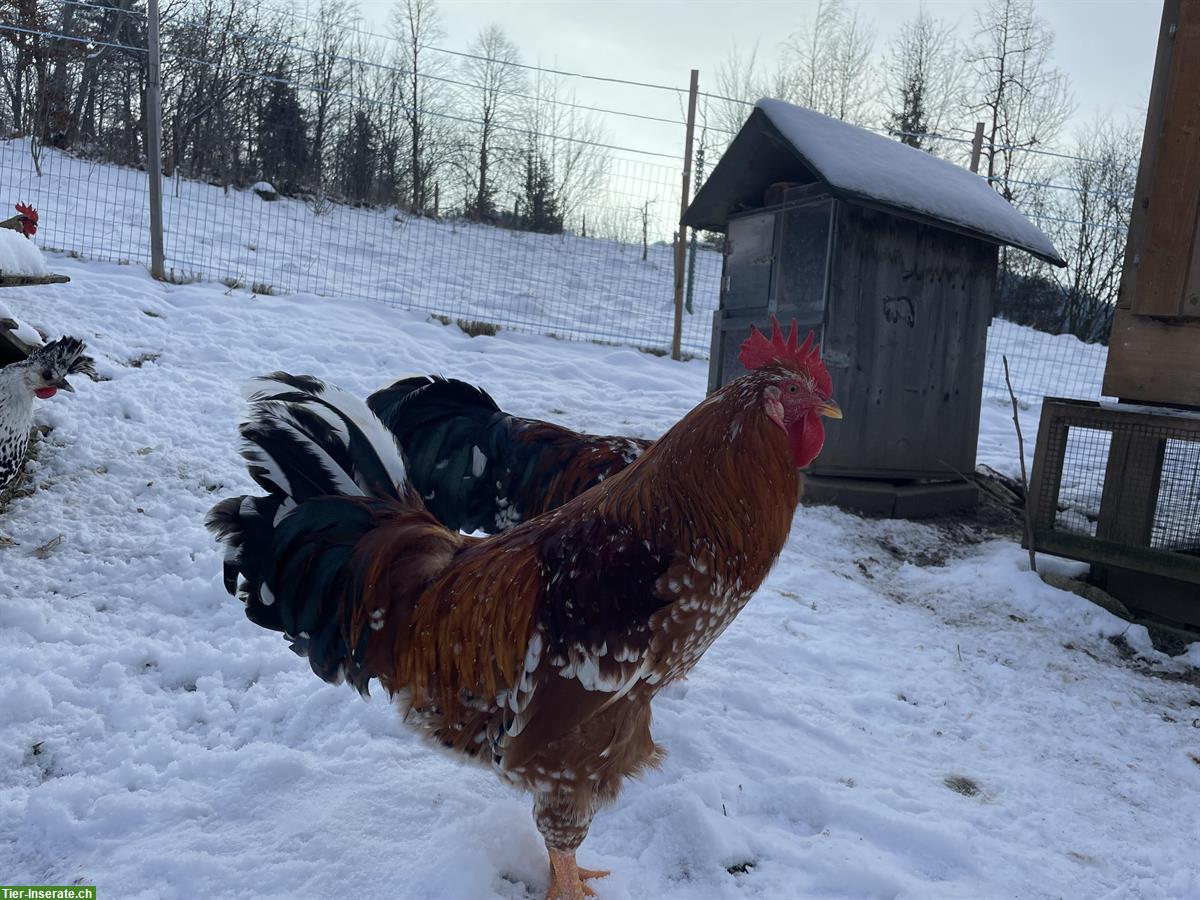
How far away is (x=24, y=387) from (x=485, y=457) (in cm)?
236

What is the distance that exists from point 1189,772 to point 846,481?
343cm

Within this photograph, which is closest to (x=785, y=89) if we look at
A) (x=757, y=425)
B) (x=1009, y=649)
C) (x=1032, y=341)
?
(x=1032, y=341)

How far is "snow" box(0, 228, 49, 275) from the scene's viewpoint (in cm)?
392

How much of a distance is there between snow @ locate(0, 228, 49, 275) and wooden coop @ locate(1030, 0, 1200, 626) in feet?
21.8

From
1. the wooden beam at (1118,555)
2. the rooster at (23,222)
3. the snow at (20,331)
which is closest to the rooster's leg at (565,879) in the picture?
the snow at (20,331)

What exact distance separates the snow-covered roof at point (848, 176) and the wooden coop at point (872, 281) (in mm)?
18

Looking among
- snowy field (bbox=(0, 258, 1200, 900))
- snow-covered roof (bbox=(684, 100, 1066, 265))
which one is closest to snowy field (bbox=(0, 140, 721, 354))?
snow-covered roof (bbox=(684, 100, 1066, 265))

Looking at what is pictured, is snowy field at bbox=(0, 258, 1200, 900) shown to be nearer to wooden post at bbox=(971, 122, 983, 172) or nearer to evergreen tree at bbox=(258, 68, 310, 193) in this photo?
wooden post at bbox=(971, 122, 983, 172)

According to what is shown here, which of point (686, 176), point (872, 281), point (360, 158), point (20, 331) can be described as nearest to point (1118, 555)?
point (872, 281)

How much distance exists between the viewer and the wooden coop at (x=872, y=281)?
235 inches

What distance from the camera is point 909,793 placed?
9.08 feet

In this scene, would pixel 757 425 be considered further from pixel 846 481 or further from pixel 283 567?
pixel 846 481

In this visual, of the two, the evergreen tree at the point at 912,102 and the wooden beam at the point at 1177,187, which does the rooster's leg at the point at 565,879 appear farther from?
the evergreen tree at the point at 912,102

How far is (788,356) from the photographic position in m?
2.38
